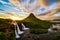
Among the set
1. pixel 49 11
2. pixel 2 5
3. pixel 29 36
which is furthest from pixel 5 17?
pixel 49 11

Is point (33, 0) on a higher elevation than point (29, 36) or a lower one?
higher

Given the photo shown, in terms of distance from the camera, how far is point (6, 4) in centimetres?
469

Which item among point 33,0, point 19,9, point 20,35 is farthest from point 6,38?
point 33,0

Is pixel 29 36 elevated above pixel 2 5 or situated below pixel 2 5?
below

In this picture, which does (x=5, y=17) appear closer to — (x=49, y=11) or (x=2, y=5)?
(x=2, y=5)

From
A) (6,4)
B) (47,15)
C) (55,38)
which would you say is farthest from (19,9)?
(55,38)

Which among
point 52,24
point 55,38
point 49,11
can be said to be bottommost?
point 55,38

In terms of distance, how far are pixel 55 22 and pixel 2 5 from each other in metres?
1.21

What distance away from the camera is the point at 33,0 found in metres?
4.66

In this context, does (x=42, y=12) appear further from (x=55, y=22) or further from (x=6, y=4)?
(x=6, y=4)

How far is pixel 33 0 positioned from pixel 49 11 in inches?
16.8

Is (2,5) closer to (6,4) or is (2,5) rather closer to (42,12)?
(6,4)

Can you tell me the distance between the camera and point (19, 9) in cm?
469

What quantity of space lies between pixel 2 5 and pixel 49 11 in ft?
3.40
